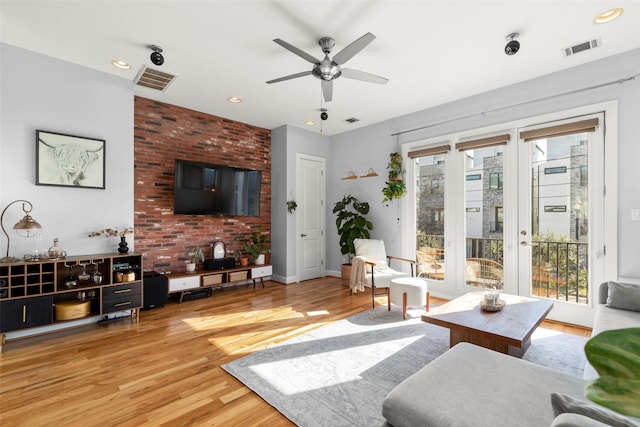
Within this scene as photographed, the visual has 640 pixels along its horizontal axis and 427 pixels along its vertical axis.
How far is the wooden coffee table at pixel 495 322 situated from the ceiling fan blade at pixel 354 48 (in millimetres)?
2248

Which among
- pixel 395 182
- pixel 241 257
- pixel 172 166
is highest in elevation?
pixel 172 166

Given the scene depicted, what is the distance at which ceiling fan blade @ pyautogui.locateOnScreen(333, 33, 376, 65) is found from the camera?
90.0 inches

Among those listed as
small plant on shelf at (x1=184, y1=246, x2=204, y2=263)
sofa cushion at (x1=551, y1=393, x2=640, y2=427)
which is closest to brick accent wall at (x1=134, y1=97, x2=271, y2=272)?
small plant on shelf at (x1=184, y1=246, x2=204, y2=263)

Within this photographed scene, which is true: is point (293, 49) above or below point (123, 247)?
above

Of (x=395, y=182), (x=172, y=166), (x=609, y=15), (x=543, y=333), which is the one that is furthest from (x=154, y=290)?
(x=609, y=15)

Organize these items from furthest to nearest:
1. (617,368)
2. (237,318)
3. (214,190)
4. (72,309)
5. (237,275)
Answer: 1. (237,275)
2. (214,190)
3. (237,318)
4. (72,309)
5. (617,368)

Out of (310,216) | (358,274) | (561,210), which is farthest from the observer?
(310,216)

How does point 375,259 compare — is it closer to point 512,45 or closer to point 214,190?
point 214,190

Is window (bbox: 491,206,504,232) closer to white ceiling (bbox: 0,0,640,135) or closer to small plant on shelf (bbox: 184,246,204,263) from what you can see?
white ceiling (bbox: 0,0,640,135)

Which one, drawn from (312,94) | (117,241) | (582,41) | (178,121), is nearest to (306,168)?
(312,94)

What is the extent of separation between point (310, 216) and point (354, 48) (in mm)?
3810

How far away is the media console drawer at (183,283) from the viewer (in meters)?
4.19

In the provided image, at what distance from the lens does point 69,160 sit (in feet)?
10.8

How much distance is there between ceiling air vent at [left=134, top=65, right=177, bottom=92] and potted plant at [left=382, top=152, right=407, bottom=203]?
331 centimetres
